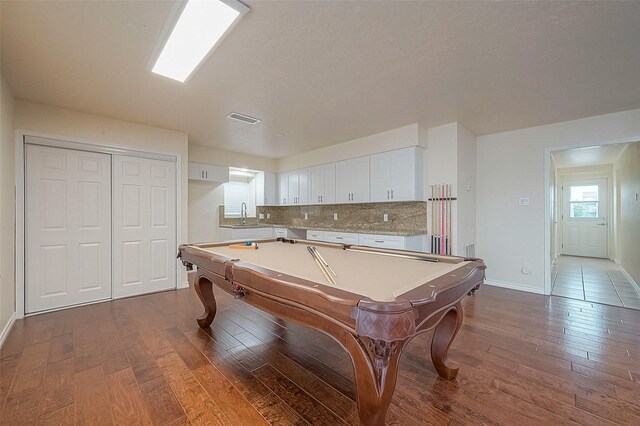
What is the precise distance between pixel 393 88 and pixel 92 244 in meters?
4.08

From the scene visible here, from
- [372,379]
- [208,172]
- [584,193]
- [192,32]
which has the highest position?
[192,32]

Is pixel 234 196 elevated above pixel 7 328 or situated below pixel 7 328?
above

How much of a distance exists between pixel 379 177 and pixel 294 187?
7.26 feet

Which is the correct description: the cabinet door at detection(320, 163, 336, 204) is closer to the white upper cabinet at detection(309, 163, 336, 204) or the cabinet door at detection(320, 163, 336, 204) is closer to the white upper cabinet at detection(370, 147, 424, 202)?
the white upper cabinet at detection(309, 163, 336, 204)

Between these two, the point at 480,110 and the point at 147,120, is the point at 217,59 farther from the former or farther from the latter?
the point at 480,110

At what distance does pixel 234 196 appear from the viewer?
6.09 metres

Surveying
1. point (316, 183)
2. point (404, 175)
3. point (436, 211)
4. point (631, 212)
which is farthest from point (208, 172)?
point (631, 212)

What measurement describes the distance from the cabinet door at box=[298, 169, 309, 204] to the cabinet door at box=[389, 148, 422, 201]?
198 centimetres

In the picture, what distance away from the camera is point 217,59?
2164 mm

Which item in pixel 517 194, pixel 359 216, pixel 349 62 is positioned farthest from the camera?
pixel 359 216

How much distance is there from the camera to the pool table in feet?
3.36

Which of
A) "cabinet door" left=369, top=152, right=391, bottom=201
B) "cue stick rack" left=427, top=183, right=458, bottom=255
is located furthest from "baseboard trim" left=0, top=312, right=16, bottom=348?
"cue stick rack" left=427, top=183, right=458, bottom=255

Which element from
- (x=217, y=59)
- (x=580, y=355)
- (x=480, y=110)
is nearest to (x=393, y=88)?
(x=480, y=110)

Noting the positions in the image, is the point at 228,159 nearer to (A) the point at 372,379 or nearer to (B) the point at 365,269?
(B) the point at 365,269
